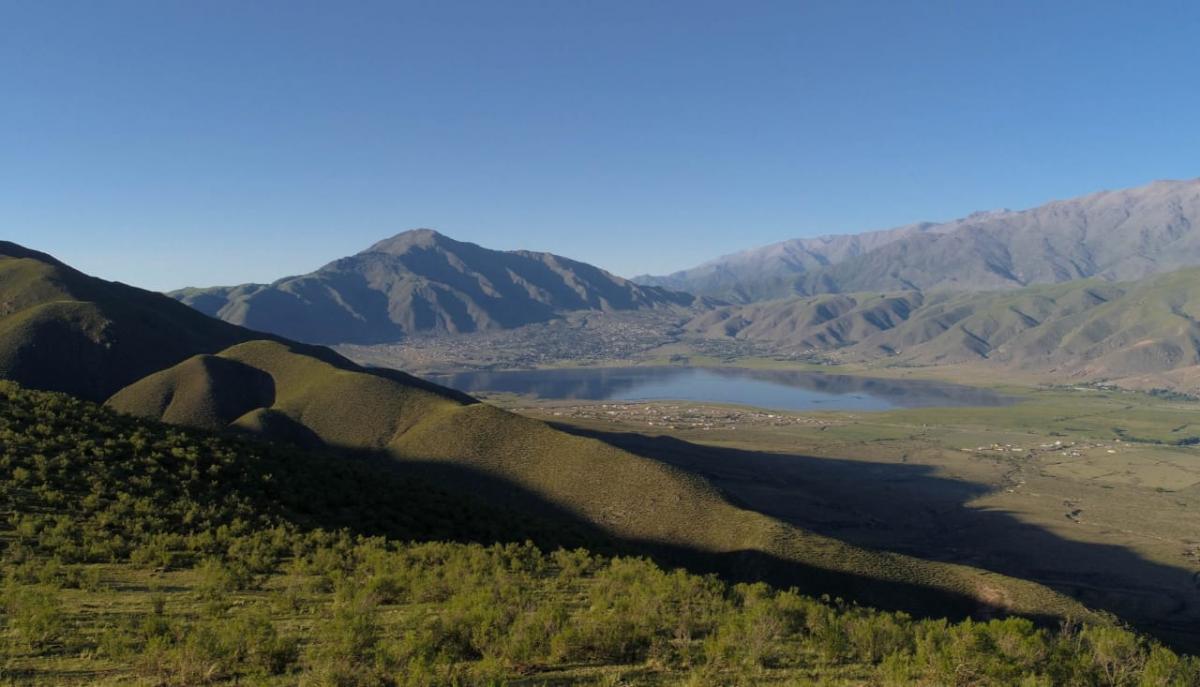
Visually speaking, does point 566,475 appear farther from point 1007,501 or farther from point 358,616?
point 1007,501

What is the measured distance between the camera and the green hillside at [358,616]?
16438 mm

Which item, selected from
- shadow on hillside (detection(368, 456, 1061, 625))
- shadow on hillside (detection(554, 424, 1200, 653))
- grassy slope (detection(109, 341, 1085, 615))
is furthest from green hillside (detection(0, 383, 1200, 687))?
shadow on hillside (detection(554, 424, 1200, 653))

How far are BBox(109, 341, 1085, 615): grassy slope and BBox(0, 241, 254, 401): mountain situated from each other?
1183 cm

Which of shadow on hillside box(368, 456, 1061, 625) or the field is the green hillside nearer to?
shadow on hillside box(368, 456, 1061, 625)

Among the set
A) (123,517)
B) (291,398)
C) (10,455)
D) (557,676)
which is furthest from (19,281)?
(557,676)

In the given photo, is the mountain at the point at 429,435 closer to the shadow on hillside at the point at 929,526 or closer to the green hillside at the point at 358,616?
the shadow on hillside at the point at 929,526

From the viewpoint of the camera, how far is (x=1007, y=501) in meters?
125

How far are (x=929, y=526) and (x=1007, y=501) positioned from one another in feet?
→ 94.6

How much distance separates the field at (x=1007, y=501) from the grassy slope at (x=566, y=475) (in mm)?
15343

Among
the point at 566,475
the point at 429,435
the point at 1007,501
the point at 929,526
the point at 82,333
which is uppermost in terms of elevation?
the point at 82,333

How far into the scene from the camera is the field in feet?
281

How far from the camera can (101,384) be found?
354 feet

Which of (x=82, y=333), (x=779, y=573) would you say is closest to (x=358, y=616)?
(x=779, y=573)

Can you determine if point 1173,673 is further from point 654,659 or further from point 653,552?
point 653,552
